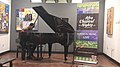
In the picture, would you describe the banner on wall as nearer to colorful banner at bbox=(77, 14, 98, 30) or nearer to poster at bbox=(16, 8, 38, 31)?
colorful banner at bbox=(77, 14, 98, 30)

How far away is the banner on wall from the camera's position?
279 inches

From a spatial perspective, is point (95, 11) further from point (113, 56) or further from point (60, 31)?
point (113, 56)

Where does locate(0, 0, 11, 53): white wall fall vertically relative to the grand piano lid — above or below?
below

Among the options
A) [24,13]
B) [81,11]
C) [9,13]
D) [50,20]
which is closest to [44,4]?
[24,13]

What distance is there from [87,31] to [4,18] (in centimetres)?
395

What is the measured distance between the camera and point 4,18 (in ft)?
29.6

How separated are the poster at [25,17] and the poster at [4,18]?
36.3 inches

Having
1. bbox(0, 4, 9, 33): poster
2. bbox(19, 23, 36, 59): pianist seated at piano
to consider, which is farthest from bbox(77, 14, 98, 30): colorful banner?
bbox(0, 4, 9, 33): poster

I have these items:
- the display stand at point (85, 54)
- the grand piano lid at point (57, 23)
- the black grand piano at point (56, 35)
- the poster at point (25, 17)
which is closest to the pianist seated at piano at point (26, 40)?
the black grand piano at point (56, 35)

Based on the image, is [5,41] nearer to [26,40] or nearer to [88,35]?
[26,40]

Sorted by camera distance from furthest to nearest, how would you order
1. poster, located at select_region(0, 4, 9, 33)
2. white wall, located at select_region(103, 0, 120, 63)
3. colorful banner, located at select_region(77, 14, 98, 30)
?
1. poster, located at select_region(0, 4, 9, 33)
2. white wall, located at select_region(103, 0, 120, 63)
3. colorful banner, located at select_region(77, 14, 98, 30)

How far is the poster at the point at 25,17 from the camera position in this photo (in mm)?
10258

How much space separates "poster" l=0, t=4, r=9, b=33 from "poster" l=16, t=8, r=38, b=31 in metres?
0.92

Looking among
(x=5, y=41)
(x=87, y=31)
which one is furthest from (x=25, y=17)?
(x=87, y=31)
